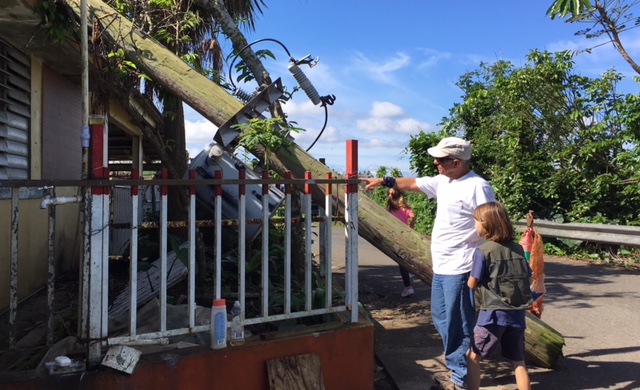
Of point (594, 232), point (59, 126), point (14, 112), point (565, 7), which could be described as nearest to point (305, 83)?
point (14, 112)

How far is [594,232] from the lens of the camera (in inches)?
400

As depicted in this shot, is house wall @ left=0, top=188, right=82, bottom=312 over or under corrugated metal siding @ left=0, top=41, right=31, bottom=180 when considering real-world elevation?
under

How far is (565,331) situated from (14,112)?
623 cm

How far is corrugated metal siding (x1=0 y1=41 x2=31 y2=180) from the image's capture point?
5016mm

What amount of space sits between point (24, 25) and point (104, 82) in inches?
37.8

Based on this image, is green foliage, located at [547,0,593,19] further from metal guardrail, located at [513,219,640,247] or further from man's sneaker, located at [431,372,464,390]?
man's sneaker, located at [431,372,464,390]

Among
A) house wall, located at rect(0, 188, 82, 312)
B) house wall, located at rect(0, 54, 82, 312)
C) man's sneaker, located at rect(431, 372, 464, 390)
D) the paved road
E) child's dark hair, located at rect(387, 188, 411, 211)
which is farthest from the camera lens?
child's dark hair, located at rect(387, 188, 411, 211)

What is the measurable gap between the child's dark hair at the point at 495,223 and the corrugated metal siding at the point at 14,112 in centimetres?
441

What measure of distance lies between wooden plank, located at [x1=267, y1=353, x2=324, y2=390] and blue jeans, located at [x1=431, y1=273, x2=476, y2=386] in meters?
1.01

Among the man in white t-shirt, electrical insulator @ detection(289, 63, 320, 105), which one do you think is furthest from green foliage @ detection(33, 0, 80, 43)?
the man in white t-shirt

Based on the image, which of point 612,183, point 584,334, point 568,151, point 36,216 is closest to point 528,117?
point 568,151

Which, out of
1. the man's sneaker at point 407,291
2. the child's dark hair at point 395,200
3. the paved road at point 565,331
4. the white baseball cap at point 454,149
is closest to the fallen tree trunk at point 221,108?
the paved road at point 565,331

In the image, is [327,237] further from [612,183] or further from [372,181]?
[612,183]

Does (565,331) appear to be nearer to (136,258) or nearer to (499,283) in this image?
(499,283)
